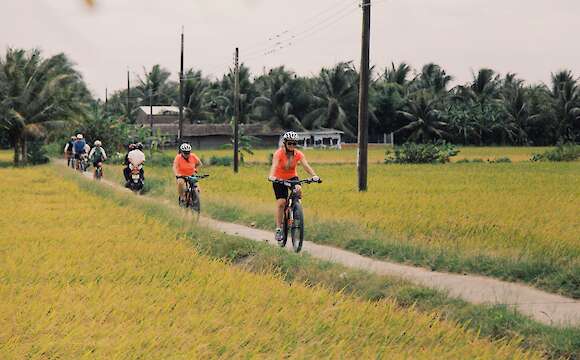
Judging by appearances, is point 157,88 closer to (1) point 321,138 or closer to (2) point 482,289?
(1) point 321,138

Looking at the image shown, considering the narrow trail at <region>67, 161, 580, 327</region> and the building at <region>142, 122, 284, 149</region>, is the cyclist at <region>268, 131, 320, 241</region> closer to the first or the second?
the narrow trail at <region>67, 161, 580, 327</region>

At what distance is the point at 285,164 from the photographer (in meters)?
11.7

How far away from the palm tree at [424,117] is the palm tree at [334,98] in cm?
534

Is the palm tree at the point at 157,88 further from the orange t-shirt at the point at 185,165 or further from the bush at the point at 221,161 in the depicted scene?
the orange t-shirt at the point at 185,165

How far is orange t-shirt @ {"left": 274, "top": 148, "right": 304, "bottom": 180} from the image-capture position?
459 inches

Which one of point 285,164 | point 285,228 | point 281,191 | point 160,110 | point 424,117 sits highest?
point 160,110

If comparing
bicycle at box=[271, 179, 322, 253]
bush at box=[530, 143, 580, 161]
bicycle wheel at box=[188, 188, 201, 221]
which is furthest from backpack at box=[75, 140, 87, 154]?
bush at box=[530, 143, 580, 161]

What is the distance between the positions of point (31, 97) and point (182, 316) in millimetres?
37191

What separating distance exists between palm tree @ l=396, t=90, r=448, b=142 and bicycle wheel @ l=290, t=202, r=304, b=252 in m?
56.3

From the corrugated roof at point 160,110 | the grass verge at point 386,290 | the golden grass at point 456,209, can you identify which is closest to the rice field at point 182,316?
the grass verge at point 386,290

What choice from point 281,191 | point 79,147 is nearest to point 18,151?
point 79,147

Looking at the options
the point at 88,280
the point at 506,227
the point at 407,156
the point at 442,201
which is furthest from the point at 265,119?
the point at 88,280

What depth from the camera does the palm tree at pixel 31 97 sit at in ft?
135

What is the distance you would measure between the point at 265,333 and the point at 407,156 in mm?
41926
